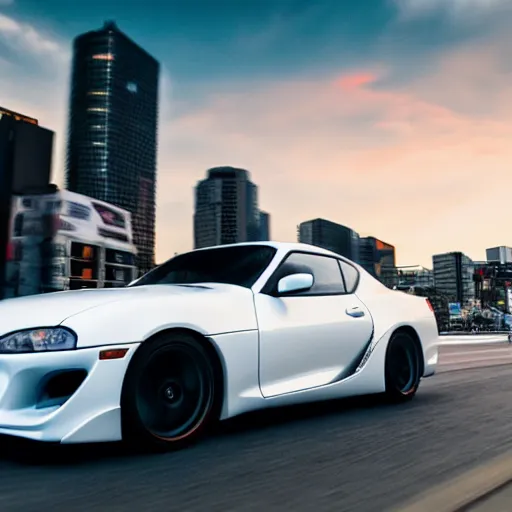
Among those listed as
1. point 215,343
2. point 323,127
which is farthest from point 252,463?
point 323,127

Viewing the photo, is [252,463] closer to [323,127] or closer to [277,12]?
[323,127]

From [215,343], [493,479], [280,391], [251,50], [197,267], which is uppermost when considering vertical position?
[251,50]

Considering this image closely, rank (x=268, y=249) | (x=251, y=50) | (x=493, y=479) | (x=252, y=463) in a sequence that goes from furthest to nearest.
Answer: (x=251, y=50) → (x=268, y=249) → (x=252, y=463) → (x=493, y=479)

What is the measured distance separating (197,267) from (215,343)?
118cm

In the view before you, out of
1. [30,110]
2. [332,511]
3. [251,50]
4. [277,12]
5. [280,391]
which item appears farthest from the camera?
[30,110]

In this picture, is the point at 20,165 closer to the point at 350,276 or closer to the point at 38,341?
the point at 350,276

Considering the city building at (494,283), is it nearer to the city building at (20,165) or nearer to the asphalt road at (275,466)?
the city building at (20,165)

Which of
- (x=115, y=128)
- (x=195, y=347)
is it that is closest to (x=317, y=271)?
(x=195, y=347)

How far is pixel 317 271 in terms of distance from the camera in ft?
15.7

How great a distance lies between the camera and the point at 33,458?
312 cm

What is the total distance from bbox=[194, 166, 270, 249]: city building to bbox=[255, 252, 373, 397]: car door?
75.7m

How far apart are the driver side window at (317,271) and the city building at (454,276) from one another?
15485 cm

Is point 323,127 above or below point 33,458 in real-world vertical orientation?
above

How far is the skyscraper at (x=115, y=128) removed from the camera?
131500 mm
